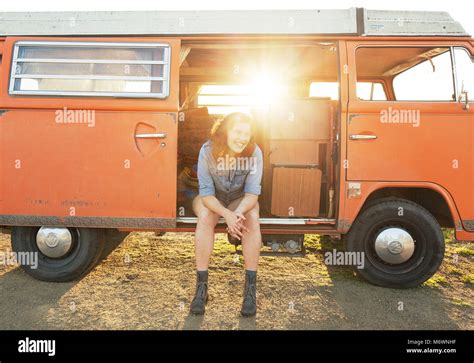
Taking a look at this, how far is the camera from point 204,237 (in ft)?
9.68

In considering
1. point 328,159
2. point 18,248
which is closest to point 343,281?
point 328,159

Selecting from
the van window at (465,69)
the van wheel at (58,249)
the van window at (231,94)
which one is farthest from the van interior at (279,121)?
the van window at (465,69)

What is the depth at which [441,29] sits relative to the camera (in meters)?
3.15

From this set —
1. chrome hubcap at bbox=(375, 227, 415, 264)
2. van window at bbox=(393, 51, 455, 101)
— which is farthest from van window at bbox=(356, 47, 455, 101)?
chrome hubcap at bbox=(375, 227, 415, 264)

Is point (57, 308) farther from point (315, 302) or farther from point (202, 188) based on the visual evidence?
point (315, 302)

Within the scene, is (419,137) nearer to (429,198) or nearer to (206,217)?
(429,198)

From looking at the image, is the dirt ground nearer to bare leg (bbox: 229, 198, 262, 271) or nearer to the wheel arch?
bare leg (bbox: 229, 198, 262, 271)

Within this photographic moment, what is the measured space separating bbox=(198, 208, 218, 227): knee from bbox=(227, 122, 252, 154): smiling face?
1.81 feet

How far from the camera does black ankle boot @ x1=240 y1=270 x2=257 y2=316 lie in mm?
2812

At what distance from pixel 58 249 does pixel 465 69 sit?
160 inches

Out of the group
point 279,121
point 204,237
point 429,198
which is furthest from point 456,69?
point 204,237
